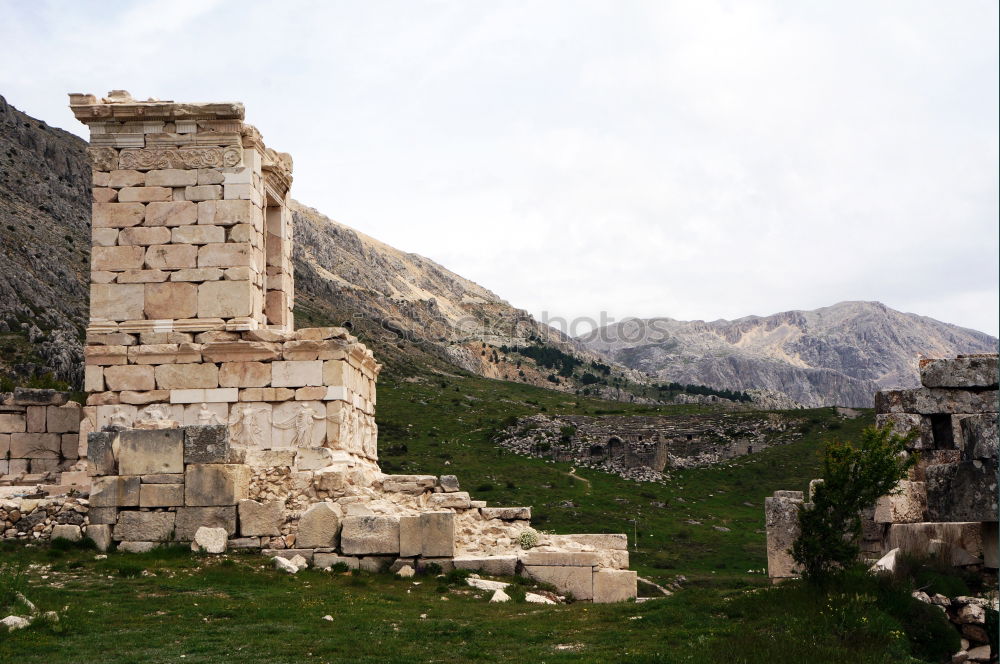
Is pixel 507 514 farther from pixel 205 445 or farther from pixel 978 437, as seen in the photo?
pixel 978 437

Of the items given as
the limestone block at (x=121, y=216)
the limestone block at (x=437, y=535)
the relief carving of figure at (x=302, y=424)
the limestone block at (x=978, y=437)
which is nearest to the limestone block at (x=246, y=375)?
the relief carving of figure at (x=302, y=424)

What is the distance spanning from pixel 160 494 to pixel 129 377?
9.42 feet

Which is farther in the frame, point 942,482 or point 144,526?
point 144,526

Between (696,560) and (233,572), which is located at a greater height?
(233,572)

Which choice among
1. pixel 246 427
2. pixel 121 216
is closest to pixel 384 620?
pixel 246 427

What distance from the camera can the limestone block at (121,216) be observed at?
17.2 meters

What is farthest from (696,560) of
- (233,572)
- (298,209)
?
(298,209)

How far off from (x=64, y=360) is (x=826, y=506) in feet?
113

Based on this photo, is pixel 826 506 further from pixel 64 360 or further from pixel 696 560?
pixel 64 360

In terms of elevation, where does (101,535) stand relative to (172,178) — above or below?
below

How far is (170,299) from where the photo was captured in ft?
55.7

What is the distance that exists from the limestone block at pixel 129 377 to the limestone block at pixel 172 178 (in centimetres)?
306

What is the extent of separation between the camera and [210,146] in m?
17.4

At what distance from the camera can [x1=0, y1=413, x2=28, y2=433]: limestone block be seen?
1767cm
